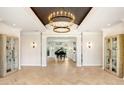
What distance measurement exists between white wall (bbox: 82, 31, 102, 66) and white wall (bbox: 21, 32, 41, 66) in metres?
3.01

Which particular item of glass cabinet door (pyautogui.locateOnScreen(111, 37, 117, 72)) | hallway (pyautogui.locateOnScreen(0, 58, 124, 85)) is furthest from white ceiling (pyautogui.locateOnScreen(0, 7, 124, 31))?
hallway (pyautogui.locateOnScreen(0, 58, 124, 85))

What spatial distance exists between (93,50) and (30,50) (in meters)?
4.17

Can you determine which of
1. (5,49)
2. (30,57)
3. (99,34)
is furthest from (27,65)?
(99,34)

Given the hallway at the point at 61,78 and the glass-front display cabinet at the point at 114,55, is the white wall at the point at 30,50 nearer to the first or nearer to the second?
the hallway at the point at 61,78

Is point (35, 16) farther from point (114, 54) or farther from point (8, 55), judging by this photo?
point (114, 54)

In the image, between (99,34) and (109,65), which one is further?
(99,34)

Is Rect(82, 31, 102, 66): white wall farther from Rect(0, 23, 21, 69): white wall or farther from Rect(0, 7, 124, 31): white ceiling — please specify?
Rect(0, 23, 21, 69): white wall

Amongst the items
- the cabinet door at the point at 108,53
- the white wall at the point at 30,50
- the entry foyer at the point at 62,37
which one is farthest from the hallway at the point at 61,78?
the white wall at the point at 30,50

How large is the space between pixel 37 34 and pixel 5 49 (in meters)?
3.58

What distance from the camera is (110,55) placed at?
24.4 ft

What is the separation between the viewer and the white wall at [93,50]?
9.92 meters

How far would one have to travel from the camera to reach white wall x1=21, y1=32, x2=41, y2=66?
388 inches
